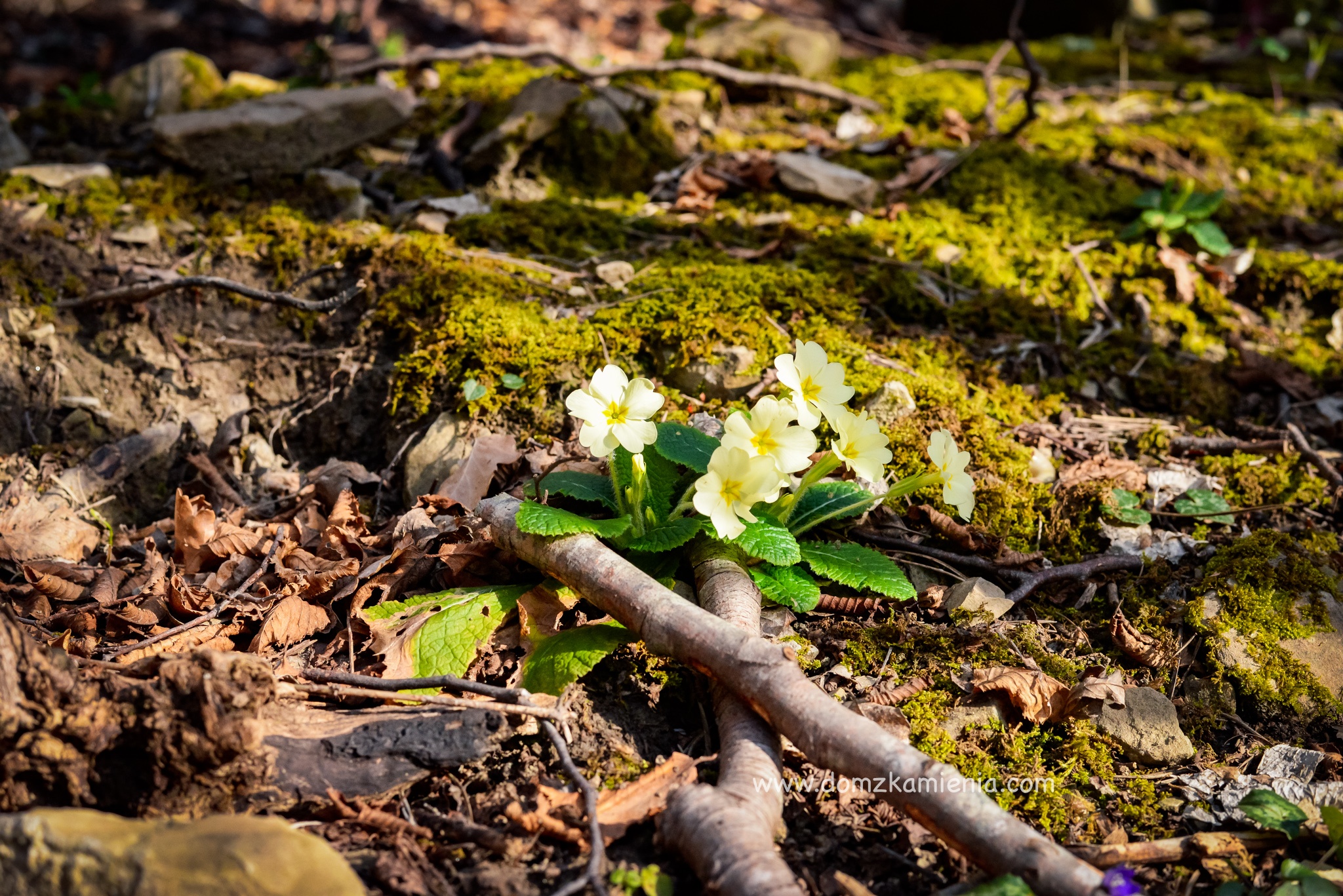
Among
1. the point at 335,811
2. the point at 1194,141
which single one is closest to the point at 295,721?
the point at 335,811

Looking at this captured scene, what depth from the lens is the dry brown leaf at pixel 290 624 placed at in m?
2.47

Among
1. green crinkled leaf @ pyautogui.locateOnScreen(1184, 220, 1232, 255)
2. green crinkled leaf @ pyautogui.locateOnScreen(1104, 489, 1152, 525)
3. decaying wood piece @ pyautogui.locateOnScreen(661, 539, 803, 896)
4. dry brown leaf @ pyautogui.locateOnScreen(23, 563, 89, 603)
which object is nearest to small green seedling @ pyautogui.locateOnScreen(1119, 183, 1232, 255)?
green crinkled leaf @ pyautogui.locateOnScreen(1184, 220, 1232, 255)

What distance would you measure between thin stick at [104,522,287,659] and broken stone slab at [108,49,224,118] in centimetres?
364

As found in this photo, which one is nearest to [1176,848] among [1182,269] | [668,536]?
[668,536]

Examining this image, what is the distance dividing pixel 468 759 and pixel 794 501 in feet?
3.77

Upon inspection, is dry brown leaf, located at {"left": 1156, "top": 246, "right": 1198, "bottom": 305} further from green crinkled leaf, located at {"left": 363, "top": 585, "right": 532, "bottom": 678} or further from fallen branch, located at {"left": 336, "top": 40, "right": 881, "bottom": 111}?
green crinkled leaf, located at {"left": 363, "top": 585, "right": 532, "bottom": 678}

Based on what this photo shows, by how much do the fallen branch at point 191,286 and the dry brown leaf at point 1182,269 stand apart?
388 cm

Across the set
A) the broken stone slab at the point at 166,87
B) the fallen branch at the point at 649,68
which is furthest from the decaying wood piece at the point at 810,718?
the broken stone slab at the point at 166,87

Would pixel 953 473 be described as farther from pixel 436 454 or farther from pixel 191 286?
pixel 191 286

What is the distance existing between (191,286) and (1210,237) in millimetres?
4804

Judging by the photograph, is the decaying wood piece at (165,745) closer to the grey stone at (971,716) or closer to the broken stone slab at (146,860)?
the broken stone slab at (146,860)

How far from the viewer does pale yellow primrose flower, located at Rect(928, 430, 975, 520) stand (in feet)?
7.84

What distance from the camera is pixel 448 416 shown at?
3.31 meters

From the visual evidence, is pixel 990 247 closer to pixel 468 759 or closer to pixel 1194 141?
pixel 1194 141
